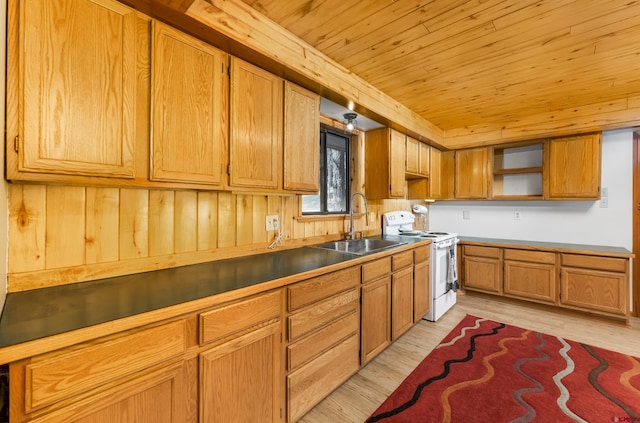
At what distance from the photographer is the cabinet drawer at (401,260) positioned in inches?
94.4

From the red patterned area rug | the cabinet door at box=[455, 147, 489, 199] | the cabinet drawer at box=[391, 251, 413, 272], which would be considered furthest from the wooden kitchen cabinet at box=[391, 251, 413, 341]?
the cabinet door at box=[455, 147, 489, 199]

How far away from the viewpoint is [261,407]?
137 centimetres

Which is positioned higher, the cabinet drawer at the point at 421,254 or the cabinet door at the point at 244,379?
the cabinet drawer at the point at 421,254

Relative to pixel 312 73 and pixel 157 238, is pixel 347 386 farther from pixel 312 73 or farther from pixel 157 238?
pixel 312 73

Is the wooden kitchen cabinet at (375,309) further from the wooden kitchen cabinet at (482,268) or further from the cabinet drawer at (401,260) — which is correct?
the wooden kitchen cabinet at (482,268)

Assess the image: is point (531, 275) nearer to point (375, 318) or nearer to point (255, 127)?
point (375, 318)

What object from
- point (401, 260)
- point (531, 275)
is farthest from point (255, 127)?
point (531, 275)

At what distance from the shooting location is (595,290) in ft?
9.86

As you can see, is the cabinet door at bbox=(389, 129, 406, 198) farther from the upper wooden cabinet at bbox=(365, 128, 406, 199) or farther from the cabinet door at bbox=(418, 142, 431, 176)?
the cabinet door at bbox=(418, 142, 431, 176)

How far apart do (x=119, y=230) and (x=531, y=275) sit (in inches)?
166

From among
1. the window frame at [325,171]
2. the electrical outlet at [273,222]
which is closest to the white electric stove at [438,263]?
the window frame at [325,171]

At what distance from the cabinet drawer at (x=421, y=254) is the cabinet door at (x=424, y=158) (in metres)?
1.11

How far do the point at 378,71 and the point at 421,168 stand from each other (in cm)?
174

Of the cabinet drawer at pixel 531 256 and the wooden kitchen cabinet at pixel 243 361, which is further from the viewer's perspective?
the cabinet drawer at pixel 531 256
